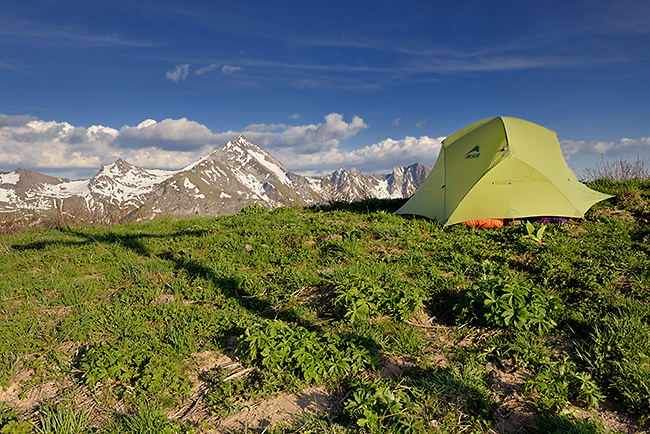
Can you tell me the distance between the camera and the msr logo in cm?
870

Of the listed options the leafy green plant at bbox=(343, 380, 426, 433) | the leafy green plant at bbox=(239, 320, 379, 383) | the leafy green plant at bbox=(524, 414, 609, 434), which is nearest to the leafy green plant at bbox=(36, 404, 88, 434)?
the leafy green plant at bbox=(239, 320, 379, 383)

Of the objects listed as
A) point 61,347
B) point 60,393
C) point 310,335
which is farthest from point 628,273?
point 61,347

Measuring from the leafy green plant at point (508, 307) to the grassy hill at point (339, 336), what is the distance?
0.02m

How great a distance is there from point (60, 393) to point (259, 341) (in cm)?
201

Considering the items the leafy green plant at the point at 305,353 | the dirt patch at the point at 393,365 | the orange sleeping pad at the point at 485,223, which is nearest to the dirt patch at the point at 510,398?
the dirt patch at the point at 393,365

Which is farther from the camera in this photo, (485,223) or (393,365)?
(485,223)

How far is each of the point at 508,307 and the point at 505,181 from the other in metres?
5.00

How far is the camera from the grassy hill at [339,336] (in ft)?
9.92

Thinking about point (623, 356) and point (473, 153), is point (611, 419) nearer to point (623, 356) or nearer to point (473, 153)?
point (623, 356)

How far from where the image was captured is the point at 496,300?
406 centimetres

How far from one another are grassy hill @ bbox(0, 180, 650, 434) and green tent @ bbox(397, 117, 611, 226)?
87 cm

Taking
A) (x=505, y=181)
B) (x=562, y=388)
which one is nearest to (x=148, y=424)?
(x=562, y=388)

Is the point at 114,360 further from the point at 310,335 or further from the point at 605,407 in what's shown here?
the point at 605,407

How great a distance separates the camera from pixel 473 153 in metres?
8.80
